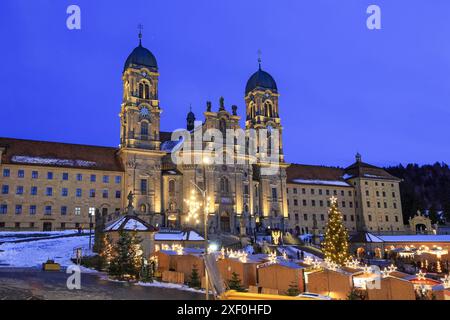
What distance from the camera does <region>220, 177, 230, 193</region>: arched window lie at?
74250mm

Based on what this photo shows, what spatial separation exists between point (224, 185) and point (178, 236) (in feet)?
73.3

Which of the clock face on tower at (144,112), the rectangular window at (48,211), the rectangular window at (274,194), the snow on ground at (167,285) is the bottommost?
the snow on ground at (167,285)

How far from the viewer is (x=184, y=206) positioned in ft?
231

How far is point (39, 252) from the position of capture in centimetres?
4291

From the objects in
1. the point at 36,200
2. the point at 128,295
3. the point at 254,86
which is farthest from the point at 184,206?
the point at 128,295

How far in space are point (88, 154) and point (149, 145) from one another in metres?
10.1

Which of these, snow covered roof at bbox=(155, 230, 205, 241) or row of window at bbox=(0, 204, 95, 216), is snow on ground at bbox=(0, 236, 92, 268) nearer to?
snow covered roof at bbox=(155, 230, 205, 241)

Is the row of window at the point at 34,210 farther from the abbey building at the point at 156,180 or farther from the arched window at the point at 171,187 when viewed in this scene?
the arched window at the point at 171,187

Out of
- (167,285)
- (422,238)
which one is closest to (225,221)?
(422,238)

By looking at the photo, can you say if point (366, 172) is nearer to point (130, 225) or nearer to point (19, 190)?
point (130, 225)

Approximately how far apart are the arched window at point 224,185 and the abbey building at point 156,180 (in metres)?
0.19

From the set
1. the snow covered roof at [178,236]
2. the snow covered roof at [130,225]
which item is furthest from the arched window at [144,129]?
the snow covered roof at [130,225]

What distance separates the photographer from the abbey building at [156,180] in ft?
208

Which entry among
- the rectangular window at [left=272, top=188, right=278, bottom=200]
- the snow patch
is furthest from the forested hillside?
the snow patch
